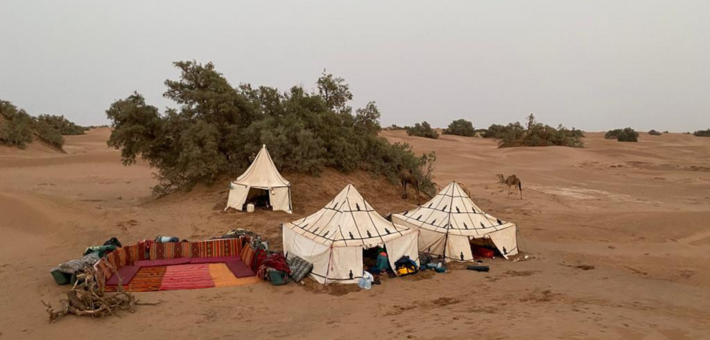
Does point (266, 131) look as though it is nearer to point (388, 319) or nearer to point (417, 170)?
point (417, 170)

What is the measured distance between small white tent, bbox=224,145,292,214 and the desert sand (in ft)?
2.10

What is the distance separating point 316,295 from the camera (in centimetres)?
1039

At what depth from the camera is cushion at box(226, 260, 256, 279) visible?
37.7 ft

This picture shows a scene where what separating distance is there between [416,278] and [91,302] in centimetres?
718

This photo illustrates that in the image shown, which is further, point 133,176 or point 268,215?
point 133,176

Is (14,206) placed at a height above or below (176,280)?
above

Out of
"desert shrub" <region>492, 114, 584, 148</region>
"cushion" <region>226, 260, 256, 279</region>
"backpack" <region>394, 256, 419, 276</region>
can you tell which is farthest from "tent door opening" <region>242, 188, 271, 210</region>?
"desert shrub" <region>492, 114, 584, 148</region>

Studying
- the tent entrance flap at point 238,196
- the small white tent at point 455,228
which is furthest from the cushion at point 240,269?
the tent entrance flap at point 238,196

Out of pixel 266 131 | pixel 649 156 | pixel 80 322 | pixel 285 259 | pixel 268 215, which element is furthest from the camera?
pixel 649 156

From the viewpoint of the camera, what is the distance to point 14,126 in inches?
1527

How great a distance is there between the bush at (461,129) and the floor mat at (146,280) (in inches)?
2646

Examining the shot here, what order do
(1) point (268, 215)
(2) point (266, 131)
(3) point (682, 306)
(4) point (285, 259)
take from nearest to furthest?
(3) point (682, 306) → (4) point (285, 259) → (1) point (268, 215) → (2) point (266, 131)

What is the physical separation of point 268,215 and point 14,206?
8.41 metres

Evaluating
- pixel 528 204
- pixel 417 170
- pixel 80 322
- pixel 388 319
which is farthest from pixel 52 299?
pixel 528 204
